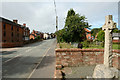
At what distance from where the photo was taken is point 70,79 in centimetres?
437

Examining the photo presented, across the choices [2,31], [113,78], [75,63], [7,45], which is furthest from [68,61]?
[2,31]

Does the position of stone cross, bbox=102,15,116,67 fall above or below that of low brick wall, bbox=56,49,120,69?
above

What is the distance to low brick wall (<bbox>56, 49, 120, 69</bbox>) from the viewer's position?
598 centimetres

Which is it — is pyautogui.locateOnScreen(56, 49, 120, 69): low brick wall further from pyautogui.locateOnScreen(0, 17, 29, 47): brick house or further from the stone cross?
pyautogui.locateOnScreen(0, 17, 29, 47): brick house

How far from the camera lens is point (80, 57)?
6066 mm

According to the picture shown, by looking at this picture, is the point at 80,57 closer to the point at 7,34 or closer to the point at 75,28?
the point at 75,28

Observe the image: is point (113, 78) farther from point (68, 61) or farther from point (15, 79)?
point (15, 79)

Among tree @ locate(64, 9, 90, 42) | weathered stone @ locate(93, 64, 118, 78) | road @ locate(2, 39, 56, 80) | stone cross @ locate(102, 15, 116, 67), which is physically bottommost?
road @ locate(2, 39, 56, 80)

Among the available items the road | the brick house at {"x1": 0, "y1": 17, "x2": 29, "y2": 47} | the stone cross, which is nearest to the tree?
the road

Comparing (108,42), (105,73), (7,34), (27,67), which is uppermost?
(7,34)

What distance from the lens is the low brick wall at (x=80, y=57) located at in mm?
5977

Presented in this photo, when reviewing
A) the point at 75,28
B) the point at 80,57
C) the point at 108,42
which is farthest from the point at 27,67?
the point at 75,28

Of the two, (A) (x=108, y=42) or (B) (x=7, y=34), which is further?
(B) (x=7, y=34)

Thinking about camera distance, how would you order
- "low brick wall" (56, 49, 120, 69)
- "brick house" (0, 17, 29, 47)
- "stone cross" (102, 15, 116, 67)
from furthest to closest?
1. "brick house" (0, 17, 29, 47)
2. "low brick wall" (56, 49, 120, 69)
3. "stone cross" (102, 15, 116, 67)
